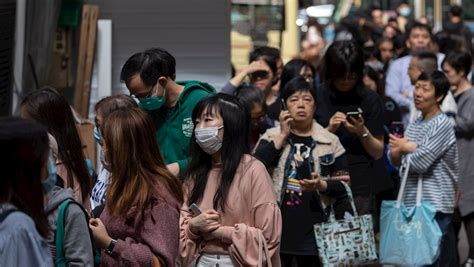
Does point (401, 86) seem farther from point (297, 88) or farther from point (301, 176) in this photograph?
point (301, 176)

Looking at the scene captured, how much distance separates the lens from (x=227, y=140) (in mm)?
6031

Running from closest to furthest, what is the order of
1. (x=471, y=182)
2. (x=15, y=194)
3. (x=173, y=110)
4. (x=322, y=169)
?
(x=15, y=194) < (x=173, y=110) < (x=322, y=169) < (x=471, y=182)

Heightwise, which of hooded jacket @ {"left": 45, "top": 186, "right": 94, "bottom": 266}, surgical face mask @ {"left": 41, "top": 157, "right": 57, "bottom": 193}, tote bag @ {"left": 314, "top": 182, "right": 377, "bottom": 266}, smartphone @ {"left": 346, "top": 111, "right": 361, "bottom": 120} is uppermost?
surgical face mask @ {"left": 41, "top": 157, "right": 57, "bottom": 193}

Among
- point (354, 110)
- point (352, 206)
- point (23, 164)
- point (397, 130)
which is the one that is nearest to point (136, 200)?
point (23, 164)

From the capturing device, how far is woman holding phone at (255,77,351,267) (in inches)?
296

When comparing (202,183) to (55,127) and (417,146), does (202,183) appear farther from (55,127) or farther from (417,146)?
(417,146)

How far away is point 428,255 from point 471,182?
5.37 ft

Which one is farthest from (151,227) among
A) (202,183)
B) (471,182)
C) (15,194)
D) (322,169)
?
(471,182)

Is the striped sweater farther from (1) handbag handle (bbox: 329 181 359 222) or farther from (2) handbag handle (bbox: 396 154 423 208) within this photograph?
(1) handbag handle (bbox: 329 181 359 222)

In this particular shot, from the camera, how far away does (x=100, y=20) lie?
34.1 feet

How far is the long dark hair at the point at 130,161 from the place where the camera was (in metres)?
5.39

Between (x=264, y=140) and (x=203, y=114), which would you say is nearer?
(x=203, y=114)

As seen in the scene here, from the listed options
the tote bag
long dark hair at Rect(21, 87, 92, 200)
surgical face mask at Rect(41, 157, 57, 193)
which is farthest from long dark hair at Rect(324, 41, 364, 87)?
surgical face mask at Rect(41, 157, 57, 193)

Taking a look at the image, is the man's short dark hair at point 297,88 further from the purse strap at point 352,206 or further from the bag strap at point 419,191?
the bag strap at point 419,191
